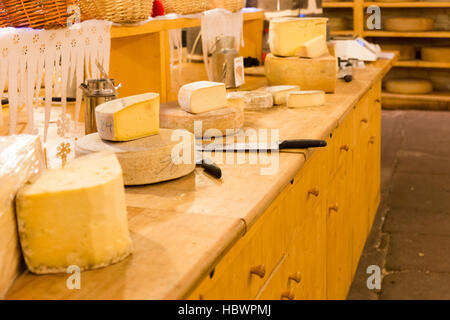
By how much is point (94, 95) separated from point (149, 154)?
0.38m

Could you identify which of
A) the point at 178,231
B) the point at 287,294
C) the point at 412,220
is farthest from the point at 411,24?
the point at 178,231

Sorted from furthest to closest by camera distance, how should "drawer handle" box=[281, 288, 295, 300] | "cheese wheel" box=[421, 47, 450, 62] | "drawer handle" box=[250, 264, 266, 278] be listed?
"cheese wheel" box=[421, 47, 450, 62] → "drawer handle" box=[281, 288, 295, 300] → "drawer handle" box=[250, 264, 266, 278]

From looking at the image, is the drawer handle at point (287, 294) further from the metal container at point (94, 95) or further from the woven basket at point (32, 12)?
the woven basket at point (32, 12)

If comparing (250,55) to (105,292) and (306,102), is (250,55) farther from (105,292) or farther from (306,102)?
(105,292)

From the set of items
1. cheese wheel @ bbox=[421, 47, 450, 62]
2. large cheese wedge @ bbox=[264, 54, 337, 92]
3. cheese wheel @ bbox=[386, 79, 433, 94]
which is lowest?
cheese wheel @ bbox=[386, 79, 433, 94]

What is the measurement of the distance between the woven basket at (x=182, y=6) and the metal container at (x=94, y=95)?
86 centimetres

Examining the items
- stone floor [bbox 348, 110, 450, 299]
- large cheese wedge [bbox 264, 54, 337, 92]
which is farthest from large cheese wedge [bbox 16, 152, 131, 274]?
stone floor [bbox 348, 110, 450, 299]

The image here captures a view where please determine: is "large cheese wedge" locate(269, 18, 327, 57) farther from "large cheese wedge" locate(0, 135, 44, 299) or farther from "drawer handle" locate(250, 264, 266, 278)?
"large cheese wedge" locate(0, 135, 44, 299)

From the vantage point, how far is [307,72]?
8.67 feet

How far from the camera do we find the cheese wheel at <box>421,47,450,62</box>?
6793 millimetres

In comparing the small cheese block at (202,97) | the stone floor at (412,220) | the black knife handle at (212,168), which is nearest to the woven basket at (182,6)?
the small cheese block at (202,97)

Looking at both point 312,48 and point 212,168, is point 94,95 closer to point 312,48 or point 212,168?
point 212,168

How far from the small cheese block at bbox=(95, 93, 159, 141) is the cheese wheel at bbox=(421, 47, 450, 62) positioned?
6031 mm

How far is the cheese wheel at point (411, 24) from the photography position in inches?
269
